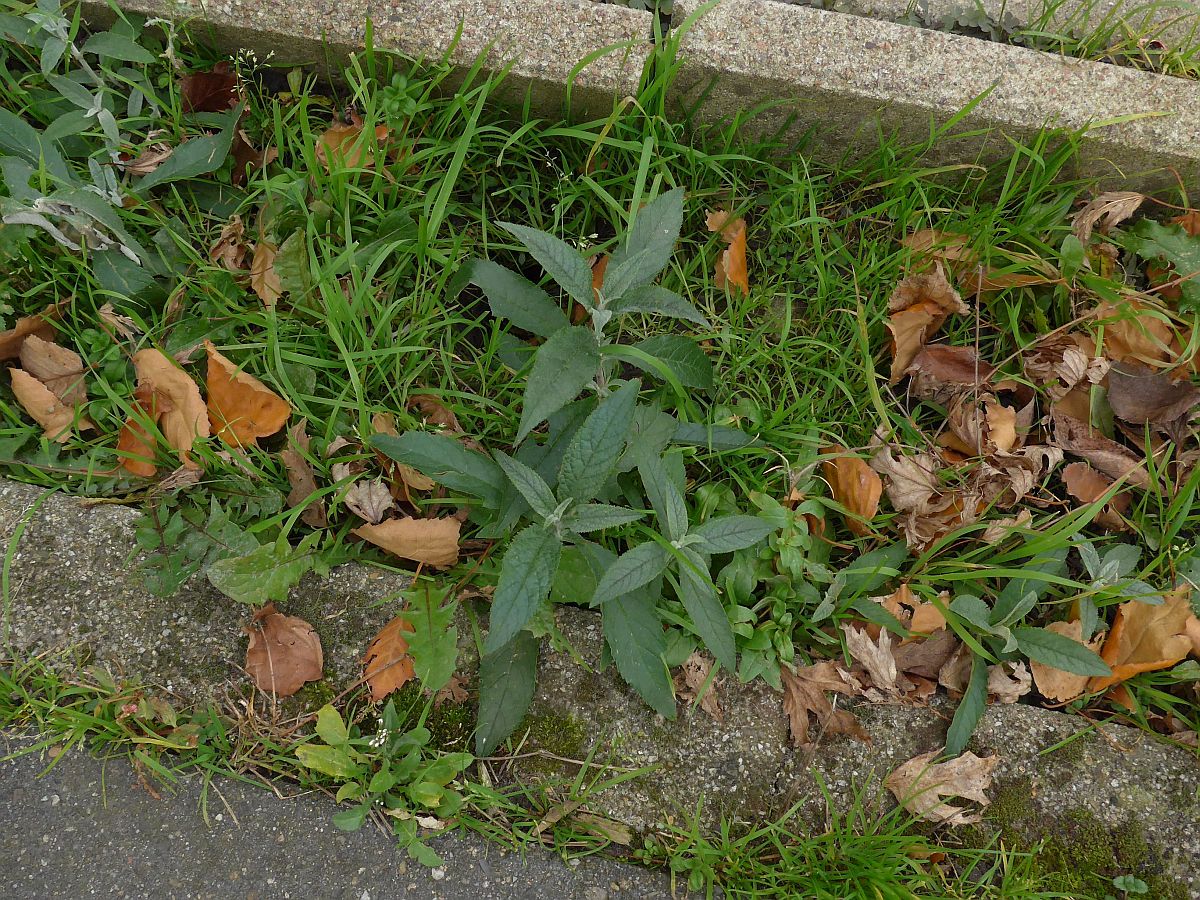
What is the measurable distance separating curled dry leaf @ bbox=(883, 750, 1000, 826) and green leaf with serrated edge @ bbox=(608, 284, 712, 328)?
3.50 ft

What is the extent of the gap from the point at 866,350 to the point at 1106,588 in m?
0.78

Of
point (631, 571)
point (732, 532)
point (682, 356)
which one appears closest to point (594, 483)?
point (631, 571)

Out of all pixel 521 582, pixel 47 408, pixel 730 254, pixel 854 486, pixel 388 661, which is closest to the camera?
pixel 521 582

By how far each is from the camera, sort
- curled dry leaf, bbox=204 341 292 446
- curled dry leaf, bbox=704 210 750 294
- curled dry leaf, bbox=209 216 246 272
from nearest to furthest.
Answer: curled dry leaf, bbox=204 341 292 446 < curled dry leaf, bbox=209 216 246 272 < curled dry leaf, bbox=704 210 750 294

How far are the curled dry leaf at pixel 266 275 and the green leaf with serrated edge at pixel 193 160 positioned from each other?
209 mm

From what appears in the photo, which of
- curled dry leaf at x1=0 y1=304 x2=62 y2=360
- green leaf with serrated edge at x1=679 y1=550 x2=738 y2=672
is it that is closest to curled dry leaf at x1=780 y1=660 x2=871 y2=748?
green leaf with serrated edge at x1=679 y1=550 x2=738 y2=672

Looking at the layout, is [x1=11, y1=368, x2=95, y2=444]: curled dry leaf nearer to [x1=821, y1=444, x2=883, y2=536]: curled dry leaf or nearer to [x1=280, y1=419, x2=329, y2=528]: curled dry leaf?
[x1=280, y1=419, x2=329, y2=528]: curled dry leaf

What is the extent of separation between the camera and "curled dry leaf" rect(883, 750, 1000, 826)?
1638mm

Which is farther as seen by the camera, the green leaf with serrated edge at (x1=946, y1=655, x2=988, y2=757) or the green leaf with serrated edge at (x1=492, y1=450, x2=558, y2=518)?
the green leaf with serrated edge at (x1=946, y1=655, x2=988, y2=757)

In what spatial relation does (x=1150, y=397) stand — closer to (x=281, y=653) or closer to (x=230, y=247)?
(x=281, y=653)

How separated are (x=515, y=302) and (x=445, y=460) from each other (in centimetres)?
41

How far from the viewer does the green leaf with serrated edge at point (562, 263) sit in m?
1.50

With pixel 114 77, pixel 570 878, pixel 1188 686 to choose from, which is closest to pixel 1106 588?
pixel 1188 686

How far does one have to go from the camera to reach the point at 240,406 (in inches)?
68.6
